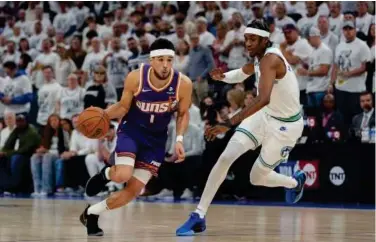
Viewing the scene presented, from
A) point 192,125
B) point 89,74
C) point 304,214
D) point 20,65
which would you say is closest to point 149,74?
point 304,214

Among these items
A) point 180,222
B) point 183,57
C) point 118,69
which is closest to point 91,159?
point 118,69

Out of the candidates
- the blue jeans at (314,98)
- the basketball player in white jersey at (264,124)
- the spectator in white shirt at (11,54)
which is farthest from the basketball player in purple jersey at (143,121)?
the spectator in white shirt at (11,54)

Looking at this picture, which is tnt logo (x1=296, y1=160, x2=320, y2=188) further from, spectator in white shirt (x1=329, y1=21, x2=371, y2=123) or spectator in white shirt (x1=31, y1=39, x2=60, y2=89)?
spectator in white shirt (x1=31, y1=39, x2=60, y2=89)

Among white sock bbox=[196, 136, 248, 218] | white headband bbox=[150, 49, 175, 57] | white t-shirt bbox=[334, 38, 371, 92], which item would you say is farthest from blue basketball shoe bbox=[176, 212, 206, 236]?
white t-shirt bbox=[334, 38, 371, 92]

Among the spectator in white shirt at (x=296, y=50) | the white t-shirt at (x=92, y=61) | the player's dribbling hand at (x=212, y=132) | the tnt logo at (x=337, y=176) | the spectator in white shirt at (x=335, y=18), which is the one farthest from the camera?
the white t-shirt at (x=92, y=61)

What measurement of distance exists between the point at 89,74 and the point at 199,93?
3479 mm

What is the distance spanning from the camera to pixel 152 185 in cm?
1831

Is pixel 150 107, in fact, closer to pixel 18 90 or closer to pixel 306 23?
pixel 306 23

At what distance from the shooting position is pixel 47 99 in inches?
819

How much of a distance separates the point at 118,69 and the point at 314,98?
5.05 meters

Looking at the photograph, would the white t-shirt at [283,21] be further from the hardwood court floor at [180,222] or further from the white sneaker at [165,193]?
the hardwood court floor at [180,222]

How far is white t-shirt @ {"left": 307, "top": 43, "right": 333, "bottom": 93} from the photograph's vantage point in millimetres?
17234

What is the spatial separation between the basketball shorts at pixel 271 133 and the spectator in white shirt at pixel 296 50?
7302 mm

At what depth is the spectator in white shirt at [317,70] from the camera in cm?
1723
